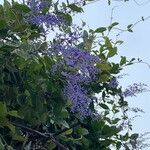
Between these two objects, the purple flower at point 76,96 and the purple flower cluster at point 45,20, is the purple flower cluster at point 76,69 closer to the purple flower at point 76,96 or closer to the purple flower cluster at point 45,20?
the purple flower at point 76,96

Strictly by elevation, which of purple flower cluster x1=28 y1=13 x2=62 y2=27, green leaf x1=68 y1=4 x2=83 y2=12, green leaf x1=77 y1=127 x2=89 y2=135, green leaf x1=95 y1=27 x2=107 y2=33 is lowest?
green leaf x1=77 y1=127 x2=89 y2=135

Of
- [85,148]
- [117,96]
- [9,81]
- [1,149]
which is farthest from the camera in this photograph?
[117,96]

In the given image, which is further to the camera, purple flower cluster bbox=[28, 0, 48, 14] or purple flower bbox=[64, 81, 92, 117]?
purple flower cluster bbox=[28, 0, 48, 14]

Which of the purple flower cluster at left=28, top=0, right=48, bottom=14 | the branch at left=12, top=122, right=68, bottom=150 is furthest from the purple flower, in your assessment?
the purple flower cluster at left=28, top=0, right=48, bottom=14

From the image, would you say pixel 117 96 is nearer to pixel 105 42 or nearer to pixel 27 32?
pixel 105 42

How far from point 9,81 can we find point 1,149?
0.53 m

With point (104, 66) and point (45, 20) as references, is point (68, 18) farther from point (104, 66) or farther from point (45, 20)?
point (104, 66)

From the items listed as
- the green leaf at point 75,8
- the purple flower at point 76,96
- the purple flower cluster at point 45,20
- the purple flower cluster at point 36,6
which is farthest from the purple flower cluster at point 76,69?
the green leaf at point 75,8

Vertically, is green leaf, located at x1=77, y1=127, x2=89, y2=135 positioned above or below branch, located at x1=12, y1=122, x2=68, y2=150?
above

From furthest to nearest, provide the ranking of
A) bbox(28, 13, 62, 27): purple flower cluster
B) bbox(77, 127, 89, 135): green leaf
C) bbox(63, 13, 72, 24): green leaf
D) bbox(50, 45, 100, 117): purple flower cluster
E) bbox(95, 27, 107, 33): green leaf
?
bbox(95, 27, 107, 33): green leaf, bbox(77, 127, 89, 135): green leaf, bbox(63, 13, 72, 24): green leaf, bbox(28, 13, 62, 27): purple flower cluster, bbox(50, 45, 100, 117): purple flower cluster

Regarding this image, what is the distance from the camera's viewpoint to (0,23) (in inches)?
92.4

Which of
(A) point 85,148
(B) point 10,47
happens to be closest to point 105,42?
(A) point 85,148

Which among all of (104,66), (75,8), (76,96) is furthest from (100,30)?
(76,96)

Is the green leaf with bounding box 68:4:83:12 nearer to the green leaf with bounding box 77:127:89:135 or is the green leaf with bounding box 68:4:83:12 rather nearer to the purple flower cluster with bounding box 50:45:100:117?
the purple flower cluster with bounding box 50:45:100:117
